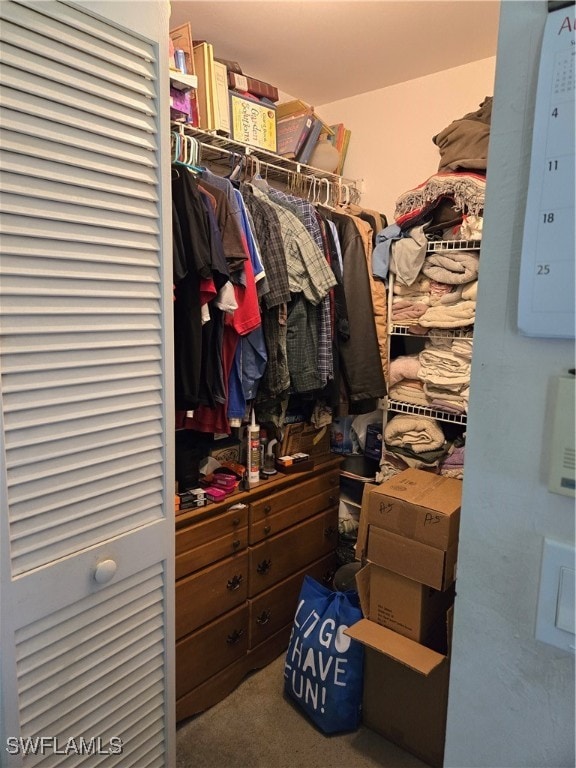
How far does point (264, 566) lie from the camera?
207 cm

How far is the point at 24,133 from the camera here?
0.88m

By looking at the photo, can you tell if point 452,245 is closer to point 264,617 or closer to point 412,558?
point 412,558

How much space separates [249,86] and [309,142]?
1.26 ft

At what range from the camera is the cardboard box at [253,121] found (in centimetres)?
208

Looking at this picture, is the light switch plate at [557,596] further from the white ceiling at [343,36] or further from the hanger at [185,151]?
the white ceiling at [343,36]

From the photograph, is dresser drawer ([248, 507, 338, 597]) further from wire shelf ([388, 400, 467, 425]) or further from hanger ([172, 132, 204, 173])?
hanger ([172, 132, 204, 173])

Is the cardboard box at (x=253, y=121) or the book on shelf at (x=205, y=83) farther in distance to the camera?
the cardboard box at (x=253, y=121)

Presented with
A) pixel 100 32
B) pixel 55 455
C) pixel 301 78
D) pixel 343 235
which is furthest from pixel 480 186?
pixel 55 455

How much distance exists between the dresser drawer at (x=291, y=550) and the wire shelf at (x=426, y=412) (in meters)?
0.58

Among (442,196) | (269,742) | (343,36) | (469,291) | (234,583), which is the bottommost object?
(269,742)

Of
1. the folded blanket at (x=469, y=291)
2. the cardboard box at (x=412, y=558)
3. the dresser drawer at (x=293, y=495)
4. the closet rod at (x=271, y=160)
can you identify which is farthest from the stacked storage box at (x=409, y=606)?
the closet rod at (x=271, y=160)

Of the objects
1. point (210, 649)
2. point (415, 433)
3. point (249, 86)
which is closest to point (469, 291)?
point (415, 433)

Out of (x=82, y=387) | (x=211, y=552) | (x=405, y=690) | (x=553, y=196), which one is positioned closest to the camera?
(x=553, y=196)

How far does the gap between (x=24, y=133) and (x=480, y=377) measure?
85 cm
